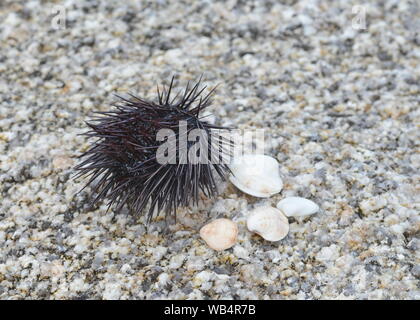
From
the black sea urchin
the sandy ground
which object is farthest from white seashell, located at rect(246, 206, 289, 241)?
the black sea urchin

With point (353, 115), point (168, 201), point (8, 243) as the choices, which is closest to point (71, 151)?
point (8, 243)

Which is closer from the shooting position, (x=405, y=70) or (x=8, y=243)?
(x=8, y=243)

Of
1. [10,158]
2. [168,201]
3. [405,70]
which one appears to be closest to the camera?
[168,201]

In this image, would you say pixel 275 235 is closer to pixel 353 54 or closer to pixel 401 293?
pixel 401 293

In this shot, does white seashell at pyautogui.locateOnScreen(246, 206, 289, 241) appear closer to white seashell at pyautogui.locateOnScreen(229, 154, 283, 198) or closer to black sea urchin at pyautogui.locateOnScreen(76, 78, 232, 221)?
white seashell at pyautogui.locateOnScreen(229, 154, 283, 198)

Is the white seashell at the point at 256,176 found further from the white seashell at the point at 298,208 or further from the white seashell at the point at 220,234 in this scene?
the white seashell at the point at 220,234
